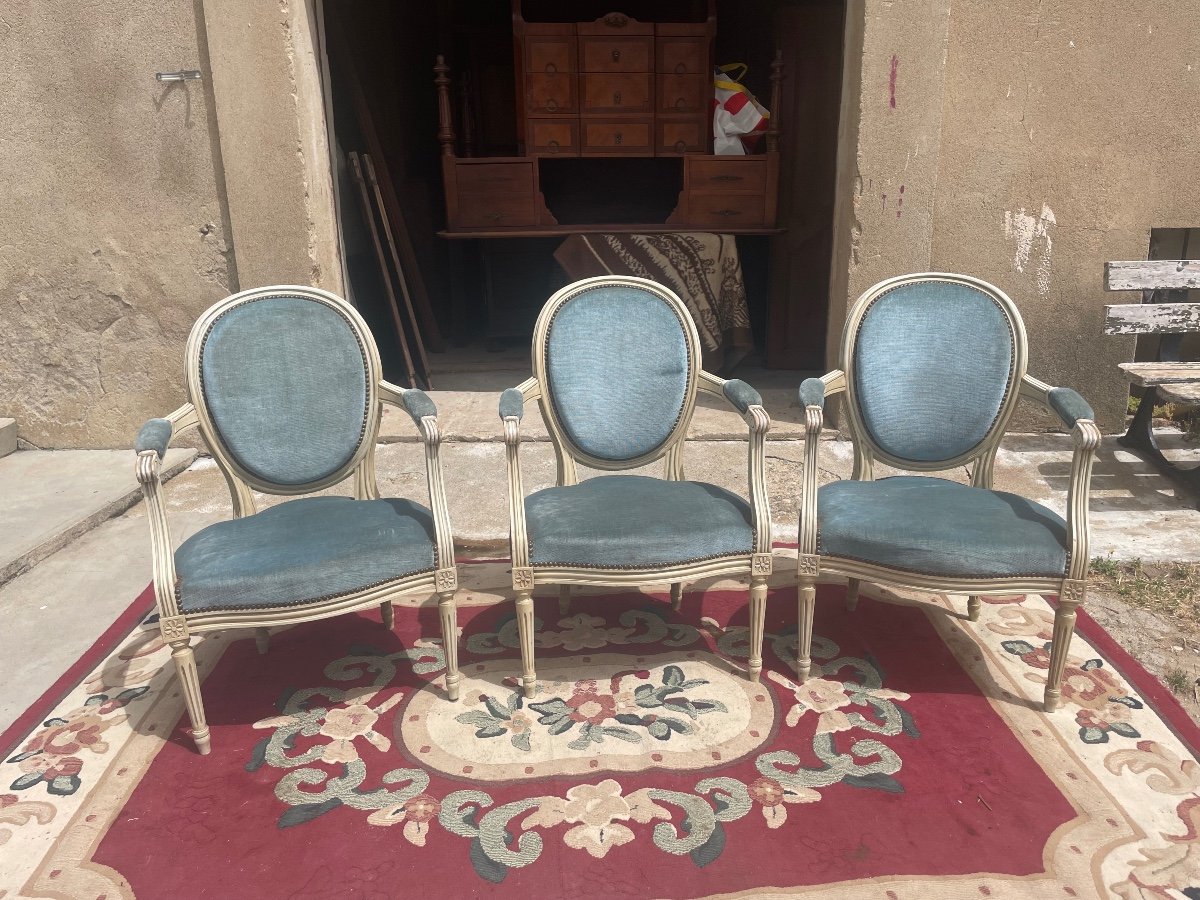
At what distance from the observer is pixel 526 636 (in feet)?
7.31

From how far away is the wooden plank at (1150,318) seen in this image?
12.0 ft

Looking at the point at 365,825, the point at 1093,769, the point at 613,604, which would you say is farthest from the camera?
the point at 613,604

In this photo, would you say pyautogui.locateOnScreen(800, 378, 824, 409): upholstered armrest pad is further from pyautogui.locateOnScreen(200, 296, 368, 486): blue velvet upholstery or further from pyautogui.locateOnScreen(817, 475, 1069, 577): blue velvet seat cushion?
pyautogui.locateOnScreen(200, 296, 368, 486): blue velvet upholstery

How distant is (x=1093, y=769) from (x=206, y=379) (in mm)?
2387

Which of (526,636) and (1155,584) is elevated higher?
(526,636)

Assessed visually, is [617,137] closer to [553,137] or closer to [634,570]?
[553,137]

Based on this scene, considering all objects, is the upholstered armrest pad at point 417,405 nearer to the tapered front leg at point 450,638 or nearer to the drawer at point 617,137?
the tapered front leg at point 450,638

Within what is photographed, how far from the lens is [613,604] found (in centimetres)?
276

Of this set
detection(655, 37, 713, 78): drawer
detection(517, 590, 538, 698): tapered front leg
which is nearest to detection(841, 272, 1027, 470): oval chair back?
detection(517, 590, 538, 698): tapered front leg

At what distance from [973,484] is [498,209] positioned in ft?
11.8

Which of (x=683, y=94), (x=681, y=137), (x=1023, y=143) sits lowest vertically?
(x=1023, y=143)

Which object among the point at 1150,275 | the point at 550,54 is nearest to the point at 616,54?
the point at 550,54

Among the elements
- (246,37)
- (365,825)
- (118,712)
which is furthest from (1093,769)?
(246,37)

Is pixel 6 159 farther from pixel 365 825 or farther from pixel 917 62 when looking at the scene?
pixel 917 62
